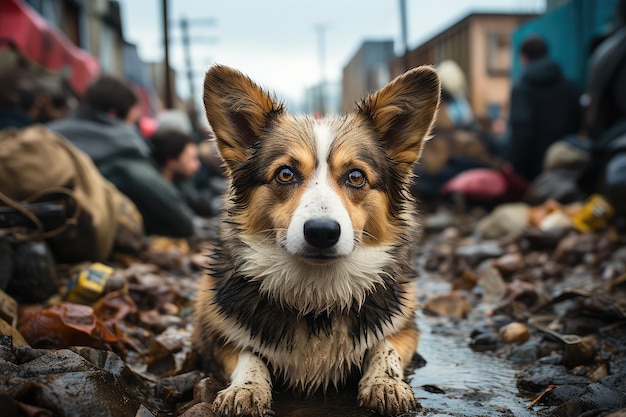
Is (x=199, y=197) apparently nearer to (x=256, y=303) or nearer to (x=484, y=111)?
(x=256, y=303)

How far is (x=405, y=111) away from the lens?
10.5ft

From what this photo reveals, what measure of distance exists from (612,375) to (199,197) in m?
7.46

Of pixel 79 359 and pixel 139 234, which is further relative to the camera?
pixel 139 234

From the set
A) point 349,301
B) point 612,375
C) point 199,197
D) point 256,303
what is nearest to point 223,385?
point 256,303

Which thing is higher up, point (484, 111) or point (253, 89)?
point (484, 111)

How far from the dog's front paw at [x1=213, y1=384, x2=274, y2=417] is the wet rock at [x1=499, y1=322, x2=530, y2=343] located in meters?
1.70

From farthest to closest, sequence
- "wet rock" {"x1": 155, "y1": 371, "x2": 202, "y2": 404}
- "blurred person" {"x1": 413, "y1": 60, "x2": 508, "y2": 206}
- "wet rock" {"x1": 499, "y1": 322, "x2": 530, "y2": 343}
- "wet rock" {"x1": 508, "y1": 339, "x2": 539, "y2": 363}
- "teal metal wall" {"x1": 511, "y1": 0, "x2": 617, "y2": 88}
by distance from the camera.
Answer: "blurred person" {"x1": 413, "y1": 60, "x2": 508, "y2": 206} < "teal metal wall" {"x1": 511, "y1": 0, "x2": 617, "y2": 88} < "wet rock" {"x1": 499, "y1": 322, "x2": 530, "y2": 343} < "wet rock" {"x1": 508, "y1": 339, "x2": 539, "y2": 363} < "wet rock" {"x1": 155, "y1": 371, "x2": 202, "y2": 404}

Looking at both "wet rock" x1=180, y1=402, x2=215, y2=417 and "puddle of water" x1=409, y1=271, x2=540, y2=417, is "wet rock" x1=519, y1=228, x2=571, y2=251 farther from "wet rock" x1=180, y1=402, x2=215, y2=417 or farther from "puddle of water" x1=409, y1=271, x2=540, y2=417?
"wet rock" x1=180, y1=402, x2=215, y2=417

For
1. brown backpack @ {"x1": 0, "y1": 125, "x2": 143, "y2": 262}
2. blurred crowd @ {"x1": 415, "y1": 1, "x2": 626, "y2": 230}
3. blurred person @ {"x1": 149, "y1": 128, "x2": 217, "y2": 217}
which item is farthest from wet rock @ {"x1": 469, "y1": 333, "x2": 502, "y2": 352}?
blurred person @ {"x1": 149, "y1": 128, "x2": 217, "y2": 217}

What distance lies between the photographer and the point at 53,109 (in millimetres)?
7633

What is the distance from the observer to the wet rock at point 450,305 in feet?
15.1

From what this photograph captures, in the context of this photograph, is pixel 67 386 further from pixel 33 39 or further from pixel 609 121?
pixel 33 39

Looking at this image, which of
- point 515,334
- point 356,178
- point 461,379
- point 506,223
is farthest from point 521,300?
point 506,223

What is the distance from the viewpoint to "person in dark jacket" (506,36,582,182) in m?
9.95
